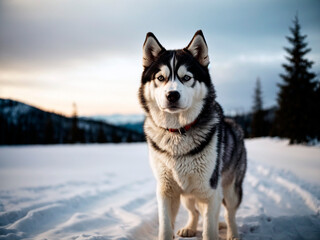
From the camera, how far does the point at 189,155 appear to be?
8.74 ft

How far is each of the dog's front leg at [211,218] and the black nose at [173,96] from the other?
52.1 inches

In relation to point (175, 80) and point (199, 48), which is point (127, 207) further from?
point (199, 48)

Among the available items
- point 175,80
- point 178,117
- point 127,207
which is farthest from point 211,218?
point 127,207

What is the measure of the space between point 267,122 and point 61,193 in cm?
4467

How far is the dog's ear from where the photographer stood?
2.81m

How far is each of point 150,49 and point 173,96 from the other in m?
0.96

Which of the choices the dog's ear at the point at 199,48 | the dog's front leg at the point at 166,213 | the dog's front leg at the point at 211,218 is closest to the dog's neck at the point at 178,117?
the dog's ear at the point at 199,48

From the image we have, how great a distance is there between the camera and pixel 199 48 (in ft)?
9.52

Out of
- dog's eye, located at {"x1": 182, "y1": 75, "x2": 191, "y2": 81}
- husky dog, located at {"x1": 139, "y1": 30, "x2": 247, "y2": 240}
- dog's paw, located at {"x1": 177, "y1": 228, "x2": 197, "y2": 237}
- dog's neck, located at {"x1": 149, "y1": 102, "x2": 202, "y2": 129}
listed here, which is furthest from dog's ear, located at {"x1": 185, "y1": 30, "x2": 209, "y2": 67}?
dog's paw, located at {"x1": 177, "y1": 228, "x2": 197, "y2": 237}

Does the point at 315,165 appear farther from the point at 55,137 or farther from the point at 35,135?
the point at 55,137

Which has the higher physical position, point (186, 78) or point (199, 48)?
point (199, 48)

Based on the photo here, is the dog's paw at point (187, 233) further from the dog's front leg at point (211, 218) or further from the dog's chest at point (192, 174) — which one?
the dog's chest at point (192, 174)

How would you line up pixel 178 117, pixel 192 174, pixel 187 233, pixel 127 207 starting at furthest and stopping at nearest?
pixel 127 207
pixel 187 233
pixel 178 117
pixel 192 174

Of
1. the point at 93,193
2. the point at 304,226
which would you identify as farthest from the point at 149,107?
the point at 93,193
